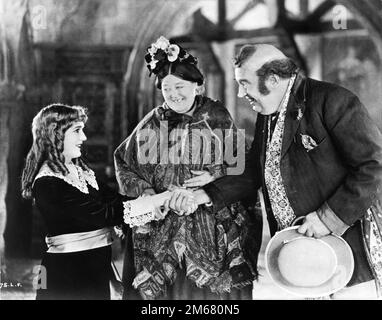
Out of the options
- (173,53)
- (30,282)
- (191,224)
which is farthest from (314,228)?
(30,282)

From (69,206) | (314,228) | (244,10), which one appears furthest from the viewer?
(244,10)

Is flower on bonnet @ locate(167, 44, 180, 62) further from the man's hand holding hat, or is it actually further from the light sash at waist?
the man's hand holding hat

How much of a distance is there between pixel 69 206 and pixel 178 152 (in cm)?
75

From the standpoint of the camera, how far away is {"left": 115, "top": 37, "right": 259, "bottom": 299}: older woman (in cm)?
436

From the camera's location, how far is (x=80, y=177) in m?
4.39

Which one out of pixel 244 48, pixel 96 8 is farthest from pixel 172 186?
pixel 96 8

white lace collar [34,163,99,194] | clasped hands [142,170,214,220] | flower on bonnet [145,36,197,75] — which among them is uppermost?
flower on bonnet [145,36,197,75]

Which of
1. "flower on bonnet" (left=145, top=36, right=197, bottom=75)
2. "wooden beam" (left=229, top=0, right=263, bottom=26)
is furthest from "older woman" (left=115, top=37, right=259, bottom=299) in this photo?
"wooden beam" (left=229, top=0, right=263, bottom=26)

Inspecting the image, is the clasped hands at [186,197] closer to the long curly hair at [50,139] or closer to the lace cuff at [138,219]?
the lace cuff at [138,219]

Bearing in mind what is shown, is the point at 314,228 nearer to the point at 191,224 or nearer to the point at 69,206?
the point at 191,224

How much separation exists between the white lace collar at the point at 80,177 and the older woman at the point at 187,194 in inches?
8.4

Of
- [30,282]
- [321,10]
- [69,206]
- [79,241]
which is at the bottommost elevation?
[30,282]

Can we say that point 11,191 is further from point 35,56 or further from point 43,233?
point 35,56

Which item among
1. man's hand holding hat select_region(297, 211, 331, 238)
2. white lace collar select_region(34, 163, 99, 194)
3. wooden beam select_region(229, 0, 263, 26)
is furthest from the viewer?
wooden beam select_region(229, 0, 263, 26)
